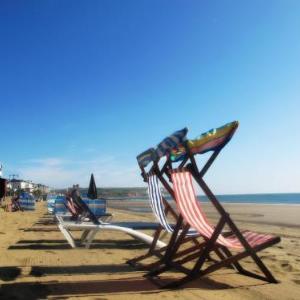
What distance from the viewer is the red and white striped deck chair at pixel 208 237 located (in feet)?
17.6

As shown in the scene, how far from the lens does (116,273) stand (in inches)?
251

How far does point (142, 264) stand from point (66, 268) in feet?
4.26

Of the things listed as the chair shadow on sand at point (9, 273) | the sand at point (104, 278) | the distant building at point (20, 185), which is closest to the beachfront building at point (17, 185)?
the distant building at point (20, 185)

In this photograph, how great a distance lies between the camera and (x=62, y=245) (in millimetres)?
9609

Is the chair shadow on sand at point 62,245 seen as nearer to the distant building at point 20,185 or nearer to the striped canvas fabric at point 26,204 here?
the striped canvas fabric at point 26,204

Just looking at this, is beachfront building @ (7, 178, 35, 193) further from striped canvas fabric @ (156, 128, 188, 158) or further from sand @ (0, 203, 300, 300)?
striped canvas fabric @ (156, 128, 188, 158)

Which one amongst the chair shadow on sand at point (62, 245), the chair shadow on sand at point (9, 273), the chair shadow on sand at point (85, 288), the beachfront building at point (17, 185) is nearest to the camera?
the chair shadow on sand at point (85, 288)

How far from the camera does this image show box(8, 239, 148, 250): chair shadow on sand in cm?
910

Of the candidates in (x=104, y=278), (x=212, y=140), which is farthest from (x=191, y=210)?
(x=104, y=278)

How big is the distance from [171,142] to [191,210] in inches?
38.0

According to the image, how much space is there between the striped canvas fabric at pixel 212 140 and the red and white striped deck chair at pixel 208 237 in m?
0.36

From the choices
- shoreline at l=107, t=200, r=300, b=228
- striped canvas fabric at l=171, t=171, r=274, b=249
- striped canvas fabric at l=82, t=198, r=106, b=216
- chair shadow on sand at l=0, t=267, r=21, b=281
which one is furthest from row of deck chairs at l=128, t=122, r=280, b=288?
shoreline at l=107, t=200, r=300, b=228

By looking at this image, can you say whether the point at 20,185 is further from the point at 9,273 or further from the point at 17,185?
the point at 9,273

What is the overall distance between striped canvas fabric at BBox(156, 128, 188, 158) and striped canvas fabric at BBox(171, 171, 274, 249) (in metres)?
0.38
